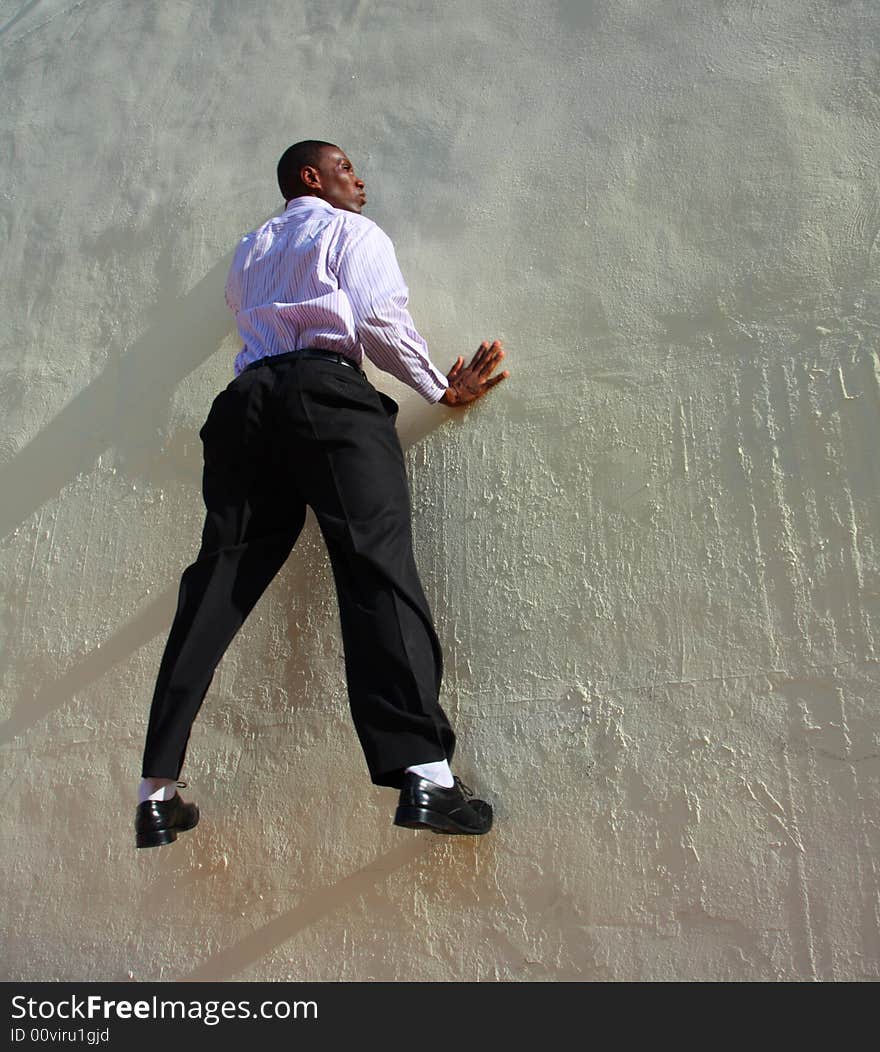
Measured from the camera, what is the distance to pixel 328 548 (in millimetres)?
1720

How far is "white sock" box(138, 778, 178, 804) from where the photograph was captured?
1.65 metres

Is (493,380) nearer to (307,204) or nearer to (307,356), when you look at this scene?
(307,356)

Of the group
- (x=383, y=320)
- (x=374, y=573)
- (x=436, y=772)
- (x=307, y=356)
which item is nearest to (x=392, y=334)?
(x=383, y=320)

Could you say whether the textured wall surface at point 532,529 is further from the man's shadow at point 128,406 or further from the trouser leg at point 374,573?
the trouser leg at point 374,573

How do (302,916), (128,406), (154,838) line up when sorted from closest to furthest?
(154,838), (302,916), (128,406)

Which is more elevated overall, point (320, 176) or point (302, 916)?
point (320, 176)

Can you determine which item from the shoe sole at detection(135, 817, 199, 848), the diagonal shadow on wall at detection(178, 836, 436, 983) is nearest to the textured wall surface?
the diagonal shadow on wall at detection(178, 836, 436, 983)

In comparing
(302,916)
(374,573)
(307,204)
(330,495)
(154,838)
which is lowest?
(302,916)

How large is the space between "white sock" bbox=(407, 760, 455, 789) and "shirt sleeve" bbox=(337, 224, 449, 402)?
0.67m

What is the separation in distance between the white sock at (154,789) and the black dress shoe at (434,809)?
1.27 ft

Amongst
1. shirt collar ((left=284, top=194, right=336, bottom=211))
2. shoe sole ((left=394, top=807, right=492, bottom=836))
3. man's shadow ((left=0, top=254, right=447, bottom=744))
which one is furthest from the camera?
man's shadow ((left=0, top=254, right=447, bottom=744))

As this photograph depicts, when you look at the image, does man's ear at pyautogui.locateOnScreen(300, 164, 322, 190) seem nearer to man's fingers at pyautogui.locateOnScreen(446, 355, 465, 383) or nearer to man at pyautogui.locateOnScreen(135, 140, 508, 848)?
man at pyautogui.locateOnScreen(135, 140, 508, 848)

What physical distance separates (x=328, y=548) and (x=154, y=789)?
0.46 meters

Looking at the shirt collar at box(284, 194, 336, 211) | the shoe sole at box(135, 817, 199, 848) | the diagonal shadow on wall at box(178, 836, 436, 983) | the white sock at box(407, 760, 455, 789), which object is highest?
the shirt collar at box(284, 194, 336, 211)
